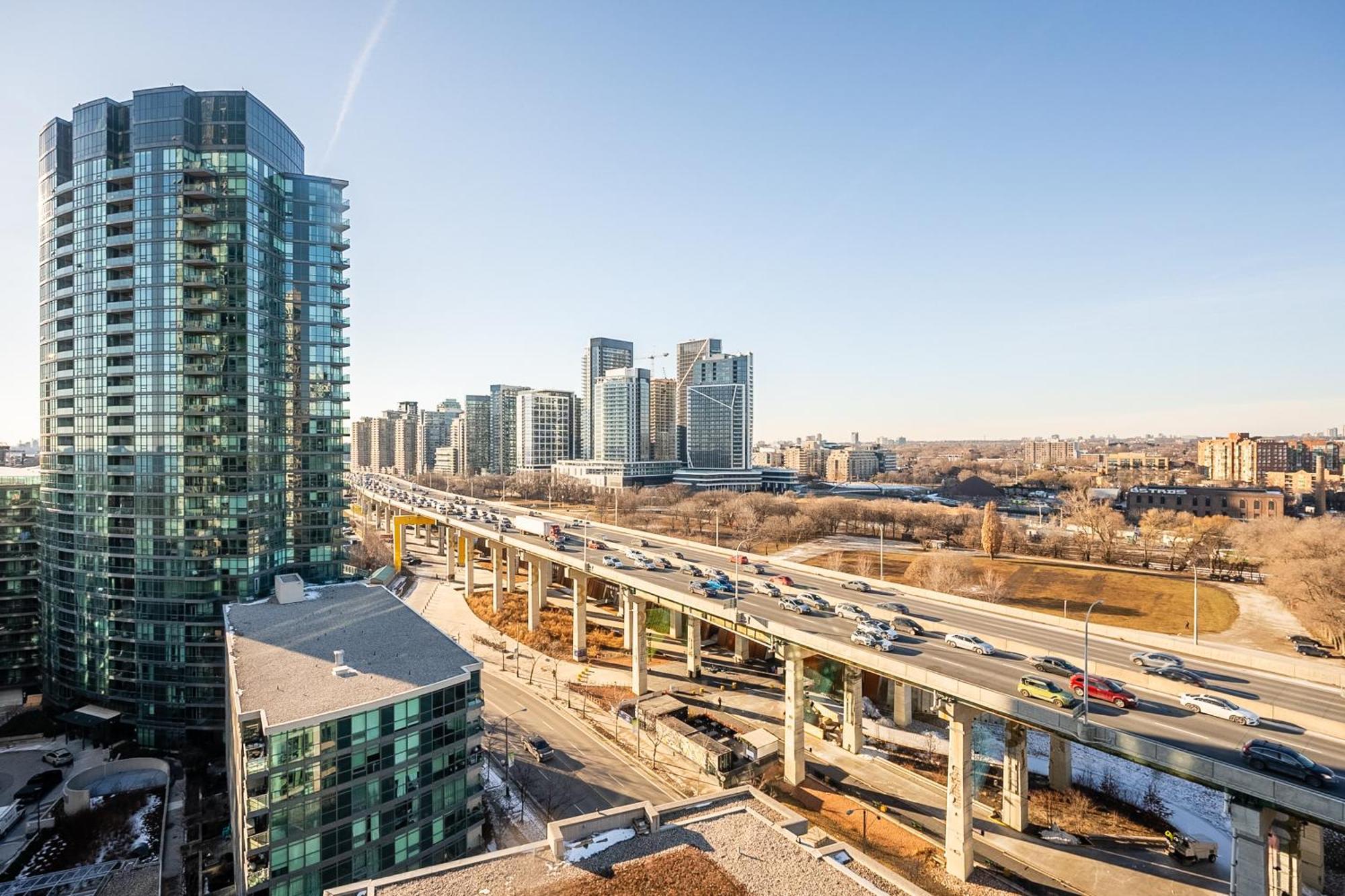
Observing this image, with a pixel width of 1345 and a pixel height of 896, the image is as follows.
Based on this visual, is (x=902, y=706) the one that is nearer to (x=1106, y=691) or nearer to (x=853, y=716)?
(x=853, y=716)

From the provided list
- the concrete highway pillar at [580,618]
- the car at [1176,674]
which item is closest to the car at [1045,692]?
the car at [1176,674]

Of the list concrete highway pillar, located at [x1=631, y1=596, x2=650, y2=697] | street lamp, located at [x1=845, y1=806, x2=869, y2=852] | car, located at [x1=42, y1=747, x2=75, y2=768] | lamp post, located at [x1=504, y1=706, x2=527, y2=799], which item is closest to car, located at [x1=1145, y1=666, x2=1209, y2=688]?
street lamp, located at [x1=845, y1=806, x2=869, y2=852]

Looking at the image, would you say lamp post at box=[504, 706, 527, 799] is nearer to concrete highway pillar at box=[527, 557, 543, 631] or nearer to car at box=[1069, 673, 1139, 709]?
concrete highway pillar at box=[527, 557, 543, 631]

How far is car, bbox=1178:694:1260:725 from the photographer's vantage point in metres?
35.0

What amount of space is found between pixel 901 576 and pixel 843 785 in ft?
169

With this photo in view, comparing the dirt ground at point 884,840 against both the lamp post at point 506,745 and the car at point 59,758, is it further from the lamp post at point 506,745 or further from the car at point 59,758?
the car at point 59,758

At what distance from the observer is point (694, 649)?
75.5 metres

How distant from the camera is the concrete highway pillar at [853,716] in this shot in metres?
57.6

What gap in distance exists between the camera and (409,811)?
38469 mm

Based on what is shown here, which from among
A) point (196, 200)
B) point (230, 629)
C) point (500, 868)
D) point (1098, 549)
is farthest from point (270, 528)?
point (1098, 549)

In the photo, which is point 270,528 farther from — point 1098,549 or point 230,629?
point 1098,549

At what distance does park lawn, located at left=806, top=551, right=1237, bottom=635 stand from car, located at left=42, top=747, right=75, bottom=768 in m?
84.7

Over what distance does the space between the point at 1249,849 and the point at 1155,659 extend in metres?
13.3

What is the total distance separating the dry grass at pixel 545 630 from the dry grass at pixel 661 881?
2268 inches
